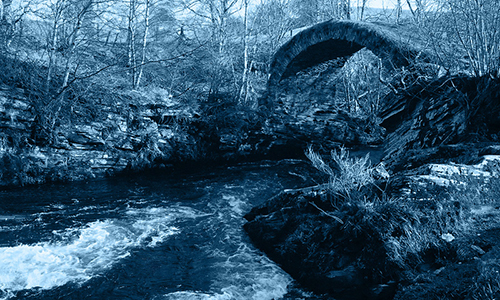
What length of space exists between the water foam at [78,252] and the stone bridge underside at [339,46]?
666cm

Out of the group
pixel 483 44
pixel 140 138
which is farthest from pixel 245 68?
pixel 483 44

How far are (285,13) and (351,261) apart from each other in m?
19.4

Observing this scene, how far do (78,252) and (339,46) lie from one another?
438 inches

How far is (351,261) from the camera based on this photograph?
14.5ft

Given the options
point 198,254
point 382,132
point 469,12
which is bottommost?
point 198,254

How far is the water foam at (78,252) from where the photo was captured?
4.75 metres

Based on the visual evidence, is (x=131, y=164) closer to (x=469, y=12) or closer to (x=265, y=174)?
(x=265, y=174)

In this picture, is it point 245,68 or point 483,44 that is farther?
point 245,68

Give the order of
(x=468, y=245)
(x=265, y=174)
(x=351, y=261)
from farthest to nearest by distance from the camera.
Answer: (x=265, y=174)
(x=351, y=261)
(x=468, y=245)

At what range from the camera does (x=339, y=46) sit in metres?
13.1

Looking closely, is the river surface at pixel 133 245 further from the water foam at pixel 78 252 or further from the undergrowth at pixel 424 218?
the undergrowth at pixel 424 218

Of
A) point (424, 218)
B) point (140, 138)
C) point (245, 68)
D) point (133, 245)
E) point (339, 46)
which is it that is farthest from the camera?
point (245, 68)

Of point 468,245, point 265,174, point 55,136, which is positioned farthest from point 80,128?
point 468,245

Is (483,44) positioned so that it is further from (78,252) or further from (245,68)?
(245,68)
